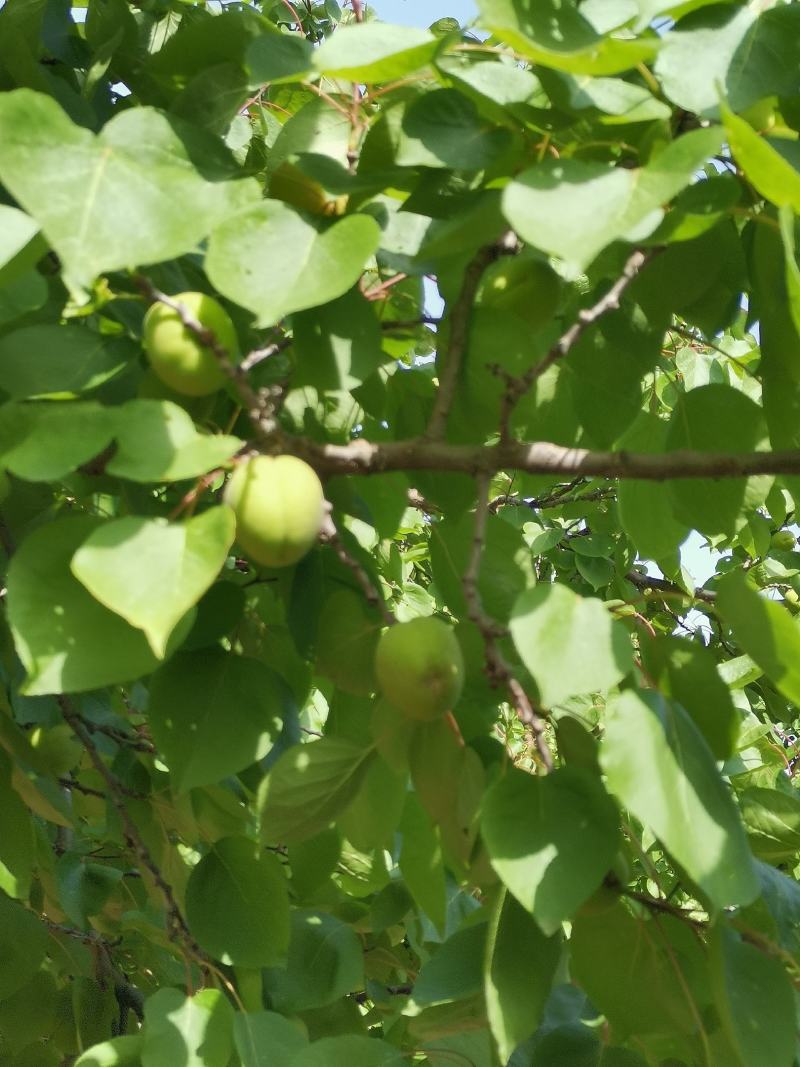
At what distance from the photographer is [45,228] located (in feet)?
2.53

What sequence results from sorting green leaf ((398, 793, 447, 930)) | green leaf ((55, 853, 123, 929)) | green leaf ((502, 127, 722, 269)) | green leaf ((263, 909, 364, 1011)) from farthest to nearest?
green leaf ((55, 853, 123, 929)), green leaf ((263, 909, 364, 1011)), green leaf ((398, 793, 447, 930)), green leaf ((502, 127, 722, 269))

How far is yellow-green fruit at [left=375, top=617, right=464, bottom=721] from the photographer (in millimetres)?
922

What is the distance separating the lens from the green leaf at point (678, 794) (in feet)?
2.62

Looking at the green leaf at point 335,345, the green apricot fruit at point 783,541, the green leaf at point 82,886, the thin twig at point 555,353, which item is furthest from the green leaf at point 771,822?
the green apricot fruit at point 783,541

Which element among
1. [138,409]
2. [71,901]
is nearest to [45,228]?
[138,409]

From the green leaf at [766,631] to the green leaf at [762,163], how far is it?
305 mm

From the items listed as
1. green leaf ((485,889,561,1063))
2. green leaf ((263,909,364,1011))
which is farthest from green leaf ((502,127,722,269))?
green leaf ((263,909,364,1011))

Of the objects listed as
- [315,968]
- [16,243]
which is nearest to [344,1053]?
[315,968]

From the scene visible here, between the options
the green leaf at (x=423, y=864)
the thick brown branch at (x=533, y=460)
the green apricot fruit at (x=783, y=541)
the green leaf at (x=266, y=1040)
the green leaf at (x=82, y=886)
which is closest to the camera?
the thick brown branch at (x=533, y=460)

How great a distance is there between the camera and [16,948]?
1612mm

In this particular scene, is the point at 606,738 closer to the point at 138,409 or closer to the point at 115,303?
the point at 138,409

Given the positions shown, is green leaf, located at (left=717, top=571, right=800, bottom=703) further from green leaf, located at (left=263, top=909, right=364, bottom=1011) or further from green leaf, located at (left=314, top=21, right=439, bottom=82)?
green leaf, located at (left=263, top=909, right=364, bottom=1011)

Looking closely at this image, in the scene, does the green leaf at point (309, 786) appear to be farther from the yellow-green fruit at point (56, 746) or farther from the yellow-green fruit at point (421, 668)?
the yellow-green fruit at point (56, 746)

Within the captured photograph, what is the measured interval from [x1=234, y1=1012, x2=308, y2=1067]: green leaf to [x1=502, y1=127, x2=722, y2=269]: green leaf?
916 millimetres
